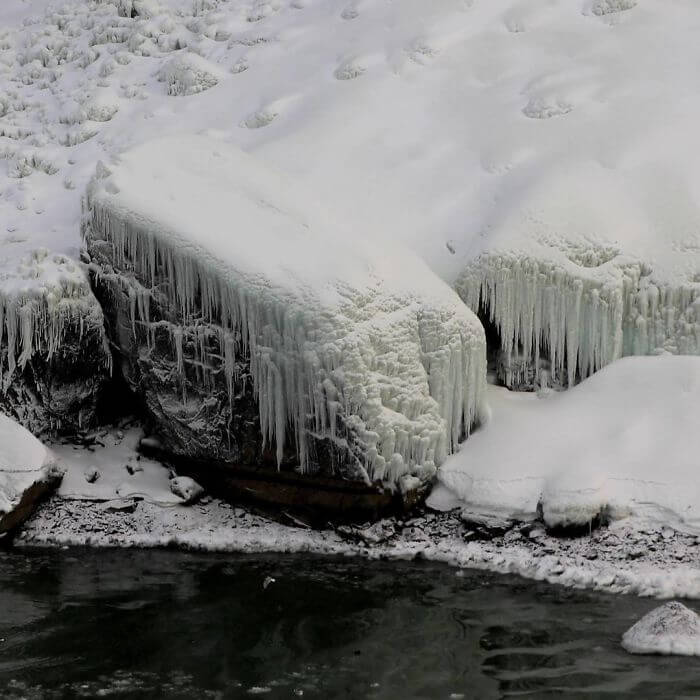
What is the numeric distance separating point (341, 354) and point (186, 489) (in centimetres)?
166

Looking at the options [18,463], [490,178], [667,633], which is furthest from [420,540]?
[490,178]

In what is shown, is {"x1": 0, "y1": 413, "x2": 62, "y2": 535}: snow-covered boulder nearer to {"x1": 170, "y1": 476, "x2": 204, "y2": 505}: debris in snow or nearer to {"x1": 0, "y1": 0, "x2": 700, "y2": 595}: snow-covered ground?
{"x1": 0, "y1": 0, "x2": 700, "y2": 595}: snow-covered ground

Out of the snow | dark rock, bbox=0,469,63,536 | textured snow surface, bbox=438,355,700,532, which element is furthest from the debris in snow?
textured snow surface, bbox=438,355,700,532

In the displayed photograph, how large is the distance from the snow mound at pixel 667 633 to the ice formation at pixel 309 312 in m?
2.10

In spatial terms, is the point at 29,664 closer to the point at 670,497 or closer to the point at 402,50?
the point at 670,497

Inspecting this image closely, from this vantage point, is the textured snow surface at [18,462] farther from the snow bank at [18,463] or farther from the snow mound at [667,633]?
the snow mound at [667,633]

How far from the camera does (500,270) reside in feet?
24.7

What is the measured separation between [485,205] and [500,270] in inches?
38.5

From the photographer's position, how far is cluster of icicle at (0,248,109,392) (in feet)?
23.7

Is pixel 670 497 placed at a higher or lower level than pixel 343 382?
lower

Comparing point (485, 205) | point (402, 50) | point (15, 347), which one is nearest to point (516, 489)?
point (485, 205)

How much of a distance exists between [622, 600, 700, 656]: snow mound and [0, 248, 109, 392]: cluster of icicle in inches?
178

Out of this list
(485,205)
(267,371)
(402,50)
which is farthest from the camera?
(402,50)

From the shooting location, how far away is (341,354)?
659 cm
